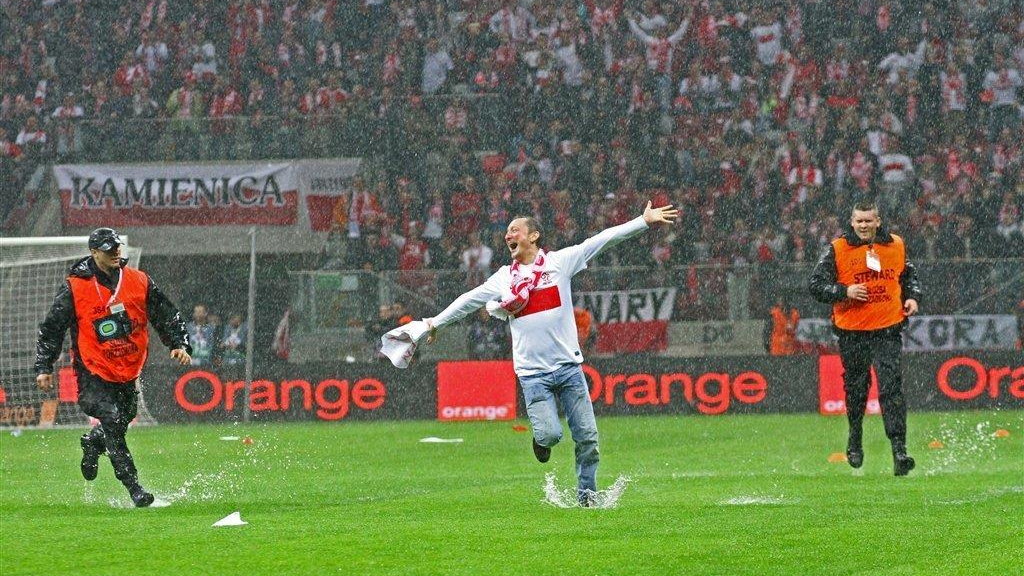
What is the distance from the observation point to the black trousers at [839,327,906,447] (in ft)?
46.1

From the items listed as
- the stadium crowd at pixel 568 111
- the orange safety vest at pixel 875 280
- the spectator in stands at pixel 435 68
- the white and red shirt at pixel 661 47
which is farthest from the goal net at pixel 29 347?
the orange safety vest at pixel 875 280

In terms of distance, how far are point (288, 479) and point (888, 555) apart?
7458 mm

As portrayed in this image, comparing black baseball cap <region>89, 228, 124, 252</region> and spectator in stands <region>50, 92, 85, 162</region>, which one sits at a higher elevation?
spectator in stands <region>50, 92, 85, 162</region>

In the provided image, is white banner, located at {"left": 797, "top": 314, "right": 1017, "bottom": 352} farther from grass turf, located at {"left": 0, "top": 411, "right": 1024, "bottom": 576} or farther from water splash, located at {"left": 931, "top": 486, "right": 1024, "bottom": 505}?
water splash, located at {"left": 931, "top": 486, "right": 1024, "bottom": 505}

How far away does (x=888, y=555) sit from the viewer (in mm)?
8906

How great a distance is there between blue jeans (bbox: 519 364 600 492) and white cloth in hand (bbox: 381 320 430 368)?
0.80 metres

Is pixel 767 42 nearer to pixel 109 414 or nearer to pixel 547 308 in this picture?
pixel 547 308

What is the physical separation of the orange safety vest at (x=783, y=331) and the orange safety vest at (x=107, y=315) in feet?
48.2

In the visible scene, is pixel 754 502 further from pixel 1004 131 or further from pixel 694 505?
A: pixel 1004 131

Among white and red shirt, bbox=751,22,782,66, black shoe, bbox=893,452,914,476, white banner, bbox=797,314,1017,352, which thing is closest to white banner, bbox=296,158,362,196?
white and red shirt, bbox=751,22,782,66

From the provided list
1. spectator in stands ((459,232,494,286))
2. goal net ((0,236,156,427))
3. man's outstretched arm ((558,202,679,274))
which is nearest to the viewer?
man's outstretched arm ((558,202,679,274))

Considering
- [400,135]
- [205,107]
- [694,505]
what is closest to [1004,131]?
[400,135]

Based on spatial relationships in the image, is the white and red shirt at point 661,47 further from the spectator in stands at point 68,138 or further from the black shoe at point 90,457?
the black shoe at point 90,457

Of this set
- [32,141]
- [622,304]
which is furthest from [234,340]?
[32,141]
